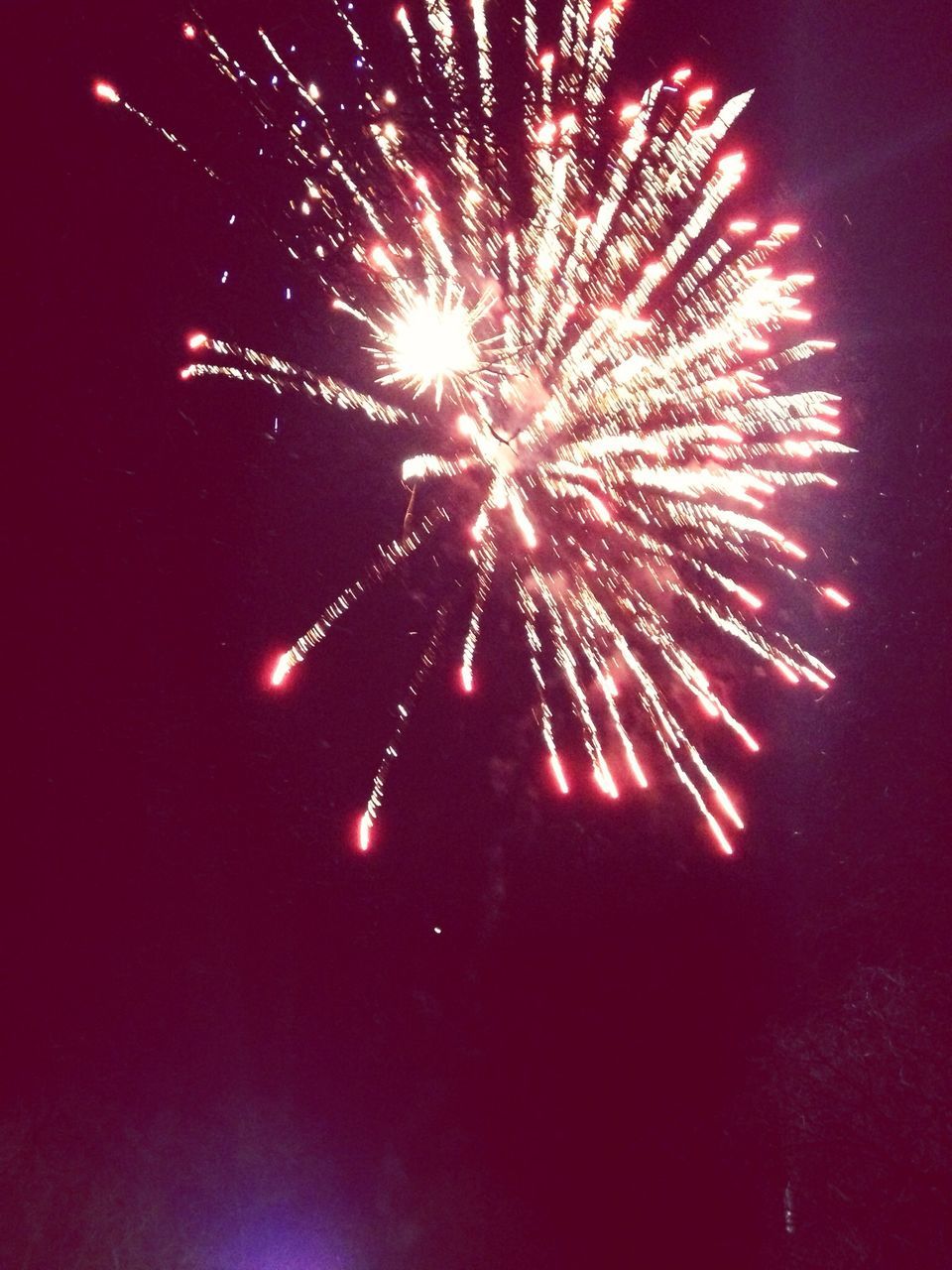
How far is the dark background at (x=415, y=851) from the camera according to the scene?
1.62m

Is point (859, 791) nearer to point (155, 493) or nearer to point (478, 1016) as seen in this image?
point (478, 1016)

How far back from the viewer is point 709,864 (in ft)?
6.27

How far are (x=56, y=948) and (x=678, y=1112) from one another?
4.83 feet

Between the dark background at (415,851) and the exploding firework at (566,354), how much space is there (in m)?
0.09

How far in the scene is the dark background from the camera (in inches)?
63.9

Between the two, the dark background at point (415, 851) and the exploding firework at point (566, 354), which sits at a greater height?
the exploding firework at point (566, 354)

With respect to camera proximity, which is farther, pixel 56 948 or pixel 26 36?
pixel 56 948

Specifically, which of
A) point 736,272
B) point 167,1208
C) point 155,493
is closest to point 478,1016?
point 167,1208

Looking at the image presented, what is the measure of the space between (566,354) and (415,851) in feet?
3.76

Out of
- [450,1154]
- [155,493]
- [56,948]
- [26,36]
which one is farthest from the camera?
[450,1154]

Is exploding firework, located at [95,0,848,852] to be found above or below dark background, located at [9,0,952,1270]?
above

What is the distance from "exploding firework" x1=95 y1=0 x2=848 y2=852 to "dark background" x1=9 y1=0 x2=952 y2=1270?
0.29ft

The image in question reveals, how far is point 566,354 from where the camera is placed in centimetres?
171

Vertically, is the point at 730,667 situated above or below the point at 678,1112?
above
